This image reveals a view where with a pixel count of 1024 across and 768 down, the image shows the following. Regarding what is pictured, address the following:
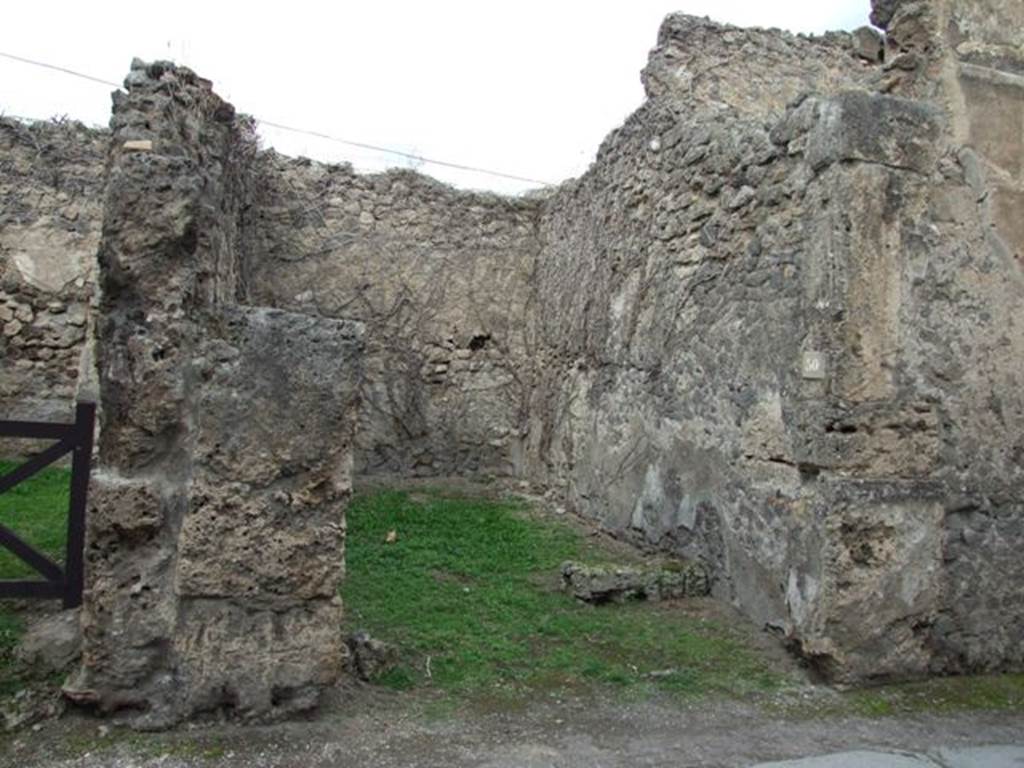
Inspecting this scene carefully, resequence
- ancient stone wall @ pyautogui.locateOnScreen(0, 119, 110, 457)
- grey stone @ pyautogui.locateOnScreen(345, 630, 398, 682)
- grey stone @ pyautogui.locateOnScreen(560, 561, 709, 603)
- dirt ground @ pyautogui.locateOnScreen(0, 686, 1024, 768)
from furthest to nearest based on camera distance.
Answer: ancient stone wall @ pyautogui.locateOnScreen(0, 119, 110, 457), grey stone @ pyautogui.locateOnScreen(560, 561, 709, 603), grey stone @ pyautogui.locateOnScreen(345, 630, 398, 682), dirt ground @ pyautogui.locateOnScreen(0, 686, 1024, 768)

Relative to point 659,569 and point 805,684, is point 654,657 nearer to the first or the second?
point 805,684

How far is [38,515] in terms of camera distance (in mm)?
6027

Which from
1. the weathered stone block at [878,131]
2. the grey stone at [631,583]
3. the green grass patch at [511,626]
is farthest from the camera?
the grey stone at [631,583]

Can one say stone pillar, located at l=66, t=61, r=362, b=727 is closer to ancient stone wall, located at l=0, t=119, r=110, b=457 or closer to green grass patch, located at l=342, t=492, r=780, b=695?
green grass patch, located at l=342, t=492, r=780, b=695

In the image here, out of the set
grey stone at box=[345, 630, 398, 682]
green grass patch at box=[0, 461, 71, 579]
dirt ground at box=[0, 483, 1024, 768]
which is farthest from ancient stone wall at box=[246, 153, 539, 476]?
dirt ground at box=[0, 483, 1024, 768]

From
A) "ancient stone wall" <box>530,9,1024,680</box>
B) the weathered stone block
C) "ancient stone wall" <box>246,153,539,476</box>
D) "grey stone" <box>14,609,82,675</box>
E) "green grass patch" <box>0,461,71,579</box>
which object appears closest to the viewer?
"grey stone" <box>14,609,82,675</box>

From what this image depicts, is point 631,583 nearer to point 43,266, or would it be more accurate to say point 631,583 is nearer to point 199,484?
point 199,484

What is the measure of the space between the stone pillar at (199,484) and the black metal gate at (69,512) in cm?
42

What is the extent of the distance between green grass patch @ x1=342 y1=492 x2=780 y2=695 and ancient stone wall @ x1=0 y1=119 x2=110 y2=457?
3.93m

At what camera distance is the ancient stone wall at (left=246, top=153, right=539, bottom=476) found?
366 inches

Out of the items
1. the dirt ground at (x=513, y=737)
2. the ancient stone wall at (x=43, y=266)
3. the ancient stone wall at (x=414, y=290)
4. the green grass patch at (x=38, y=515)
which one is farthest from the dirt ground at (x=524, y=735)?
the ancient stone wall at (x=43, y=266)

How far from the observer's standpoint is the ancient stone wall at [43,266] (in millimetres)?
8469

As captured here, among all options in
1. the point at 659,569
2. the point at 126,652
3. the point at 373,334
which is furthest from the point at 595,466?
the point at 126,652

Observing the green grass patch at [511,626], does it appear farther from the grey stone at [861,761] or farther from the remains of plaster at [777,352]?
the grey stone at [861,761]
